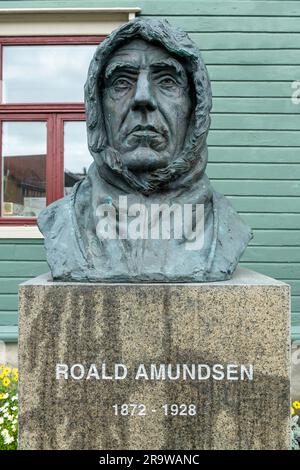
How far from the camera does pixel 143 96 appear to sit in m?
2.64

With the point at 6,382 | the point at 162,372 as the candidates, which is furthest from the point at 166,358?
the point at 6,382

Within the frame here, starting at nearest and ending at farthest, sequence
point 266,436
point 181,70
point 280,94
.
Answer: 1. point 266,436
2. point 181,70
3. point 280,94

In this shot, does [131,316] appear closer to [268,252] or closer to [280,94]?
[268,252]

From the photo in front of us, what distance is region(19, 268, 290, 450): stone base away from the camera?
2.51 m

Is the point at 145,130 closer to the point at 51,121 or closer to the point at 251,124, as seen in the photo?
the point at 251,124

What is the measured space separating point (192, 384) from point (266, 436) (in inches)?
15.7

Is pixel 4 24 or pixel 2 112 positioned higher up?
pixel 4 24

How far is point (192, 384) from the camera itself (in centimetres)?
252

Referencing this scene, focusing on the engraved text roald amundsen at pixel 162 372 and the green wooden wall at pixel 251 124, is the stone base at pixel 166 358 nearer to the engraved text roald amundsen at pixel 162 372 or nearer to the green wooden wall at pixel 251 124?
the engraved text roald amundsen at pixel 162 372

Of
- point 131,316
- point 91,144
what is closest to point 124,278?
point 131,316

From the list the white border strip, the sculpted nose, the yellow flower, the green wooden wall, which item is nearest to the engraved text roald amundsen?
the sculpted nose

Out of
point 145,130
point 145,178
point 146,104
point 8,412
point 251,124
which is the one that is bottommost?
point 8,412

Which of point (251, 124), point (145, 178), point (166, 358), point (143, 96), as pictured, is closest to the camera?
point (166, 358)

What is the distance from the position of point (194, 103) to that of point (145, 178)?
47 cm
